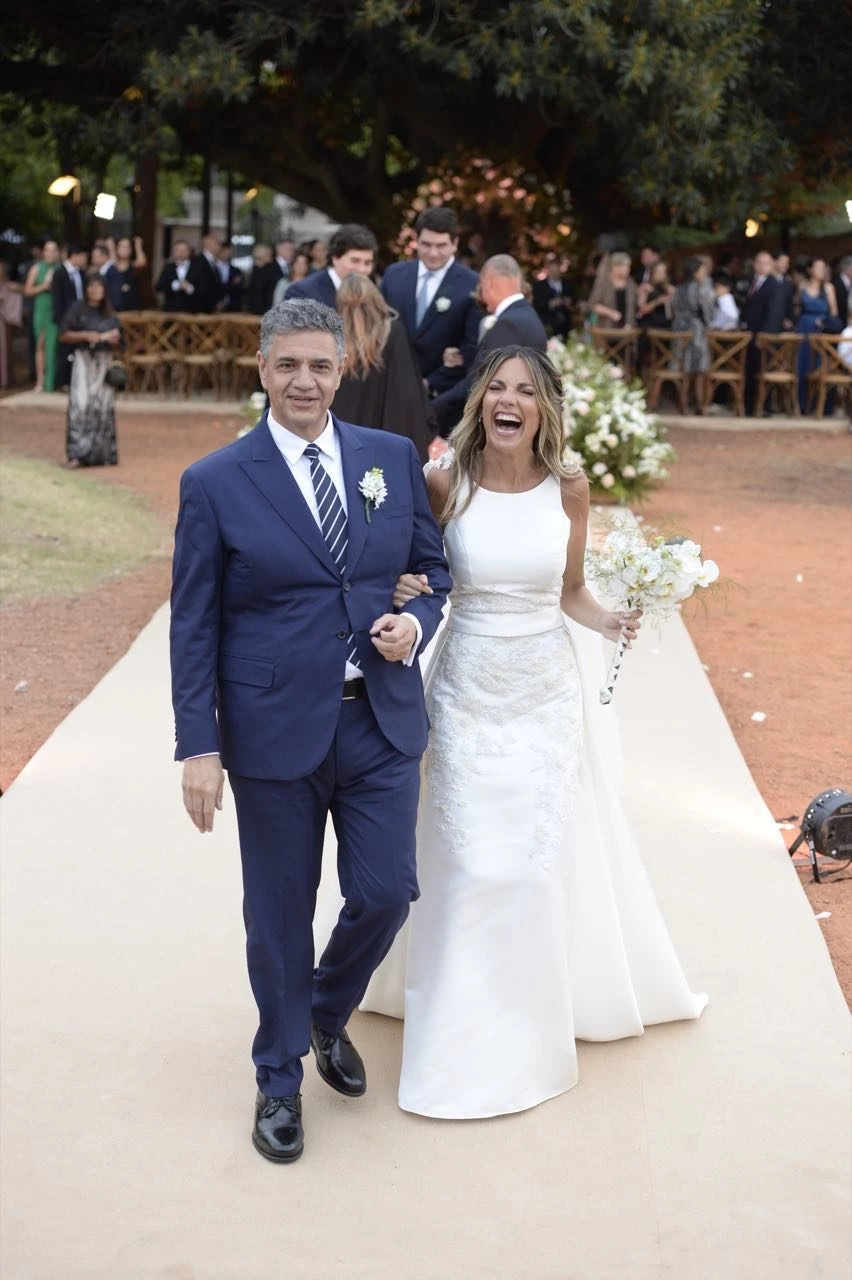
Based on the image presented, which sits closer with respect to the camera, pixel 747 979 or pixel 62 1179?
pixel 62 1179

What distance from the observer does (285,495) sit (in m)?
3.74

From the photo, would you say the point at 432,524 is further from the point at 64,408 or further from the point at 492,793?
the point at 64,408

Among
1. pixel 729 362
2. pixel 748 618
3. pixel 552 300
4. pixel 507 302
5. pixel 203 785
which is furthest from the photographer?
pixel 729 362

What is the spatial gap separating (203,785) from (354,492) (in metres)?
0.75

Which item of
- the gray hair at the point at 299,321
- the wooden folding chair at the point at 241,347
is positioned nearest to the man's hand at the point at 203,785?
the gray hair at the point at 299,321

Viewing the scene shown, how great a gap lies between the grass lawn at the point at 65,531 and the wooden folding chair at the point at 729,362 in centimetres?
936

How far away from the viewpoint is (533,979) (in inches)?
163

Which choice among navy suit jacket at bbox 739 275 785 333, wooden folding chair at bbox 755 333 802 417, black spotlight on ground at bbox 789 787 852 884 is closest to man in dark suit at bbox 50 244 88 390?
navy suit jacket at bbox 739 275 785 333

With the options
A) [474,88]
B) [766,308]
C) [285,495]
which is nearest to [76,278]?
[474,88]

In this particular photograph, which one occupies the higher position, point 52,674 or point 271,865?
point 271,865

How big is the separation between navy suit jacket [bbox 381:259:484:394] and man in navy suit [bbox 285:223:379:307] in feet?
2.39

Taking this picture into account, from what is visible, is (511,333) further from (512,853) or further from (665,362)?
(665,362)

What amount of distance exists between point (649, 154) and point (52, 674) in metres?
13.4

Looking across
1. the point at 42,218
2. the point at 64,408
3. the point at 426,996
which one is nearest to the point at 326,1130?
the point at 426,996
